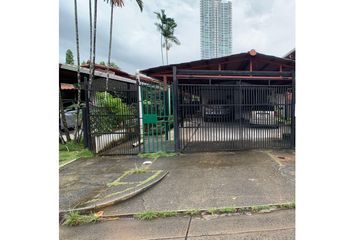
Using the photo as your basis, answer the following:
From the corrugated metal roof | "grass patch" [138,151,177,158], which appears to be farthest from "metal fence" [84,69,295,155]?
the corrugated metal roof

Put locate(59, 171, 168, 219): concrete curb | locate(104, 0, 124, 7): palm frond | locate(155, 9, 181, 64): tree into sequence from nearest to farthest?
locate(59, 171, 168, 219): concrete curb, locate(104, 0, 124, 7): palm frond, locate(155, 9, 181, 64): tree

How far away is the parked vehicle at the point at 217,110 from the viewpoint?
6.61 meters

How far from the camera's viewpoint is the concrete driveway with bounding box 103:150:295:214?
344 centimetres

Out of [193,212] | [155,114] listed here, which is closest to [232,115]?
[155,114]

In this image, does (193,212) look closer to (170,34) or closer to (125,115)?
(125,115)

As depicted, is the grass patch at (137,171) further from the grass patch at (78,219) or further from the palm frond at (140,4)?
the palm frond at (140,4)

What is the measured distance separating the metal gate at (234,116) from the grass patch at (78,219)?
382 cm

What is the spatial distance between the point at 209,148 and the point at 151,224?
421 cm

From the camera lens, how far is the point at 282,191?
12.4 ft

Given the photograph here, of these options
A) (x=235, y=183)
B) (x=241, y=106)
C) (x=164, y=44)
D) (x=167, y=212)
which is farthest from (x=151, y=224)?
(x=164, y=44)

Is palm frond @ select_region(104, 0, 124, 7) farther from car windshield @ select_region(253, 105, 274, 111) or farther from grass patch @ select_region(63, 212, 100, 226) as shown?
grass patch @ select_region(63, 212, 100, 226)

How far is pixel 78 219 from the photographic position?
9.97 ft

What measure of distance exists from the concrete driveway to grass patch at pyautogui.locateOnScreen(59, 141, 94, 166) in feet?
8.07

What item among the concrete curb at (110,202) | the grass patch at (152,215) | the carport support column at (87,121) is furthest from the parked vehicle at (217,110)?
the grass patch at (152,215)
